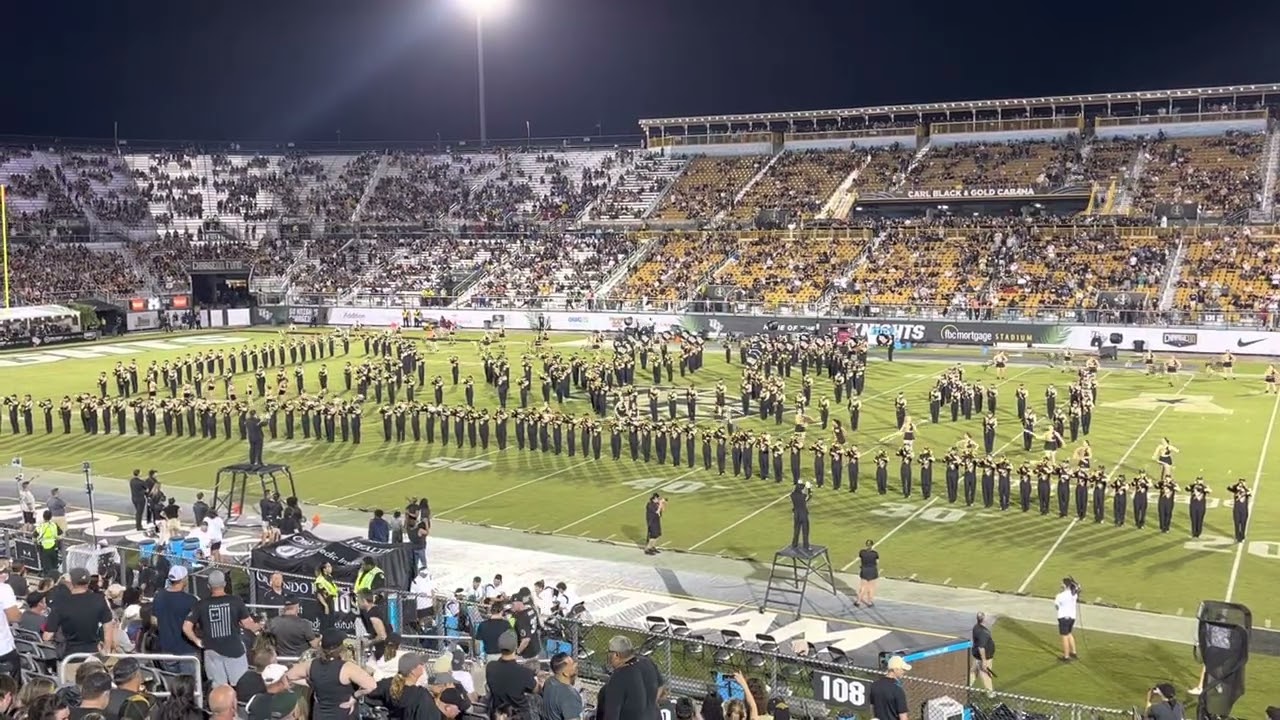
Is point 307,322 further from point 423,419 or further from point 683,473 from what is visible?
point 683,473

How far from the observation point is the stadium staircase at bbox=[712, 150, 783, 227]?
60.3 metres

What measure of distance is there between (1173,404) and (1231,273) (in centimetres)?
1661

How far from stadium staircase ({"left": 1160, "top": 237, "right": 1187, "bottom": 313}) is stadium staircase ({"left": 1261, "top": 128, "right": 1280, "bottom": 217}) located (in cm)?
488

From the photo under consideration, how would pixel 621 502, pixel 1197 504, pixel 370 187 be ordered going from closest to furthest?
pixel 1197 504 → pixel 621 502 → pixel 370 187

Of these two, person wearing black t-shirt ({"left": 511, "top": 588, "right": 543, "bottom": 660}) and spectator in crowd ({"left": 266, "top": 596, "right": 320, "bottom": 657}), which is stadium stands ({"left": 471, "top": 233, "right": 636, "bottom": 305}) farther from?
spectator in crowd ({"left": 266, "top": 596, "right": 320, "bottom": 657})

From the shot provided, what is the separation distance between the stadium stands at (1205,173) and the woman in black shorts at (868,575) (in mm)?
41883

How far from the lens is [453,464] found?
77.7 feet

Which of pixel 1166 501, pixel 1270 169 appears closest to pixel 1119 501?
pixel 1166 501

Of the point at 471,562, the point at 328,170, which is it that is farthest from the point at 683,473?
the point at 328,170

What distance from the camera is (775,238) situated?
56312 mm

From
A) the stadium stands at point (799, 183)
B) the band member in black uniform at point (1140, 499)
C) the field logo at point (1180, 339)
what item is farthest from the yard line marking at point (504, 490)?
the stadium stands at point (799, 183)

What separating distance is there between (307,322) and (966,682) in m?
54.5

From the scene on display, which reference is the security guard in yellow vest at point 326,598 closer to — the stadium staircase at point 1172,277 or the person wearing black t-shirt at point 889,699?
the person wearing black t-shirt at point 889,699

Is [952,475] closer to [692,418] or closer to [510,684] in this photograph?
[692,418]
